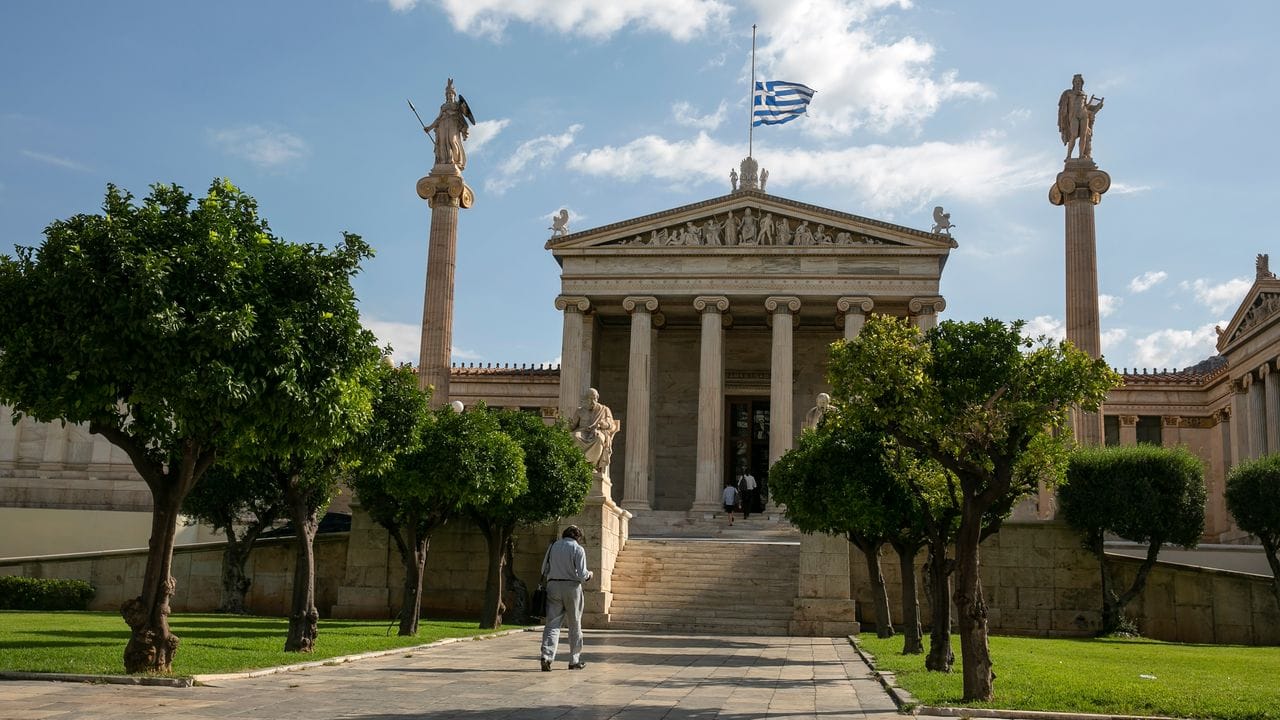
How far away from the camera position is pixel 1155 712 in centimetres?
1225

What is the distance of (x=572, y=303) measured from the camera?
164 ft

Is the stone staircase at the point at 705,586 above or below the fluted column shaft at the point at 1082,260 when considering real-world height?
below

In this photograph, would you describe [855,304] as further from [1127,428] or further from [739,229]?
[1127,428]

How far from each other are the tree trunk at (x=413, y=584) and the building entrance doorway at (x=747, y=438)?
94.0 feet

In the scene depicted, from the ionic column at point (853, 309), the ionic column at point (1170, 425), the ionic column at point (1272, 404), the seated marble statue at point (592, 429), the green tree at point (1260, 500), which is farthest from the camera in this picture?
the ionic column at point (1170, 425)

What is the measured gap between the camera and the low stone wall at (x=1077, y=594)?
33750 millimetres

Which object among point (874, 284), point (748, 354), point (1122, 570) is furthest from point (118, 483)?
point (1122, 570)

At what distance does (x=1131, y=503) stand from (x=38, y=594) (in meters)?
31.0

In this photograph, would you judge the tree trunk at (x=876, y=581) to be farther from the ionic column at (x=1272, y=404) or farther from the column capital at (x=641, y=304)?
the ionic column at (x=1272, y=404)

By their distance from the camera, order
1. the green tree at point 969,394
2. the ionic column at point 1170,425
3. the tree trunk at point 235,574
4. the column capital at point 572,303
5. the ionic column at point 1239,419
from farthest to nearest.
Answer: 1. the ionic column at point 1170,425
2. the ionic column at point 1239,419
3. the column capital at point 572,303
4. the tree trunk at point 235,574
5. the green tree at point 969,394

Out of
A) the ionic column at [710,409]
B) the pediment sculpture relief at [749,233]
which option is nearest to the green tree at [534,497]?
the ionic column at [710,409]

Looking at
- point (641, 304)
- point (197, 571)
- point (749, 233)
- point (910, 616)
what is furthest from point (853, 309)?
point (910, 616)

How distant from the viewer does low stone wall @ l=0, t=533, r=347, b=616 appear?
3422 cm

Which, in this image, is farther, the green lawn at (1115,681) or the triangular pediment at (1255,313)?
the triangular pediment at (1255,313)
